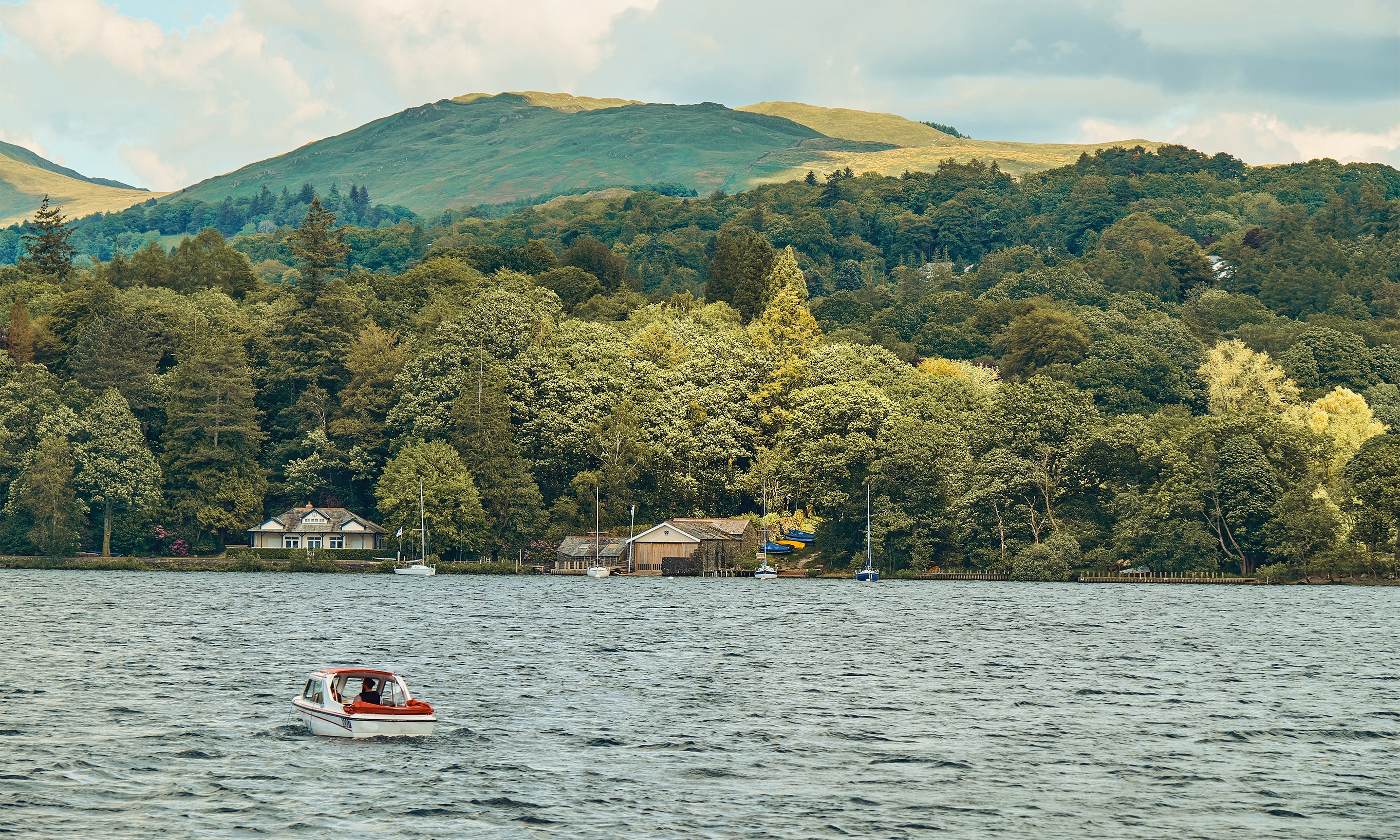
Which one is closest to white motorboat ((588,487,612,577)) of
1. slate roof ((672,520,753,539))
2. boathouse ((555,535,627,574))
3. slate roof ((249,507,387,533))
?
boathouse ((555,535,627,574))

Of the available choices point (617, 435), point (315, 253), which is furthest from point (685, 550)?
point (315, 253)

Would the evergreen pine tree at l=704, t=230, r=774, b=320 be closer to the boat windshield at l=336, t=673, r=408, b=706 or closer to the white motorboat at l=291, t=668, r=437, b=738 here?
the boat windshield at l=336, t=673, r=408, b=706

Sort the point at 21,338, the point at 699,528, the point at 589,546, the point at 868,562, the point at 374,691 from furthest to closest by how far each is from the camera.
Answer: the point at 21,338 → the point at 699,528 → the point at 589,546 → the point at 868,562 → the point at 374,691

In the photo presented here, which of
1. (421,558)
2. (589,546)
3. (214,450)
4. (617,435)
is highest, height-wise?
(617,435)

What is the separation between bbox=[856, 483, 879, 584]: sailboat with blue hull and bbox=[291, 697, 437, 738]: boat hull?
8670 centimetres

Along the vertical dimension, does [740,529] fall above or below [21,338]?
below

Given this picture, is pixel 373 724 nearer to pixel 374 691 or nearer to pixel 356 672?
pixel 374 691

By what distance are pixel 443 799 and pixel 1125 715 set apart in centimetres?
2645

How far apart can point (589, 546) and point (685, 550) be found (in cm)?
981

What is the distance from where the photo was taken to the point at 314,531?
15200 centimetres

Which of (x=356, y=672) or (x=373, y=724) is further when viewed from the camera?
(x=356, y=672)

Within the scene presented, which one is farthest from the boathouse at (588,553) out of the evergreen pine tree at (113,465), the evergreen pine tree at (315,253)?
the evergreen pine tree at (315,253)

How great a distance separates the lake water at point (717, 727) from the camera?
34.7 m

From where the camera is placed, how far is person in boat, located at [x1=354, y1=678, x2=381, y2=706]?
44.9 m
